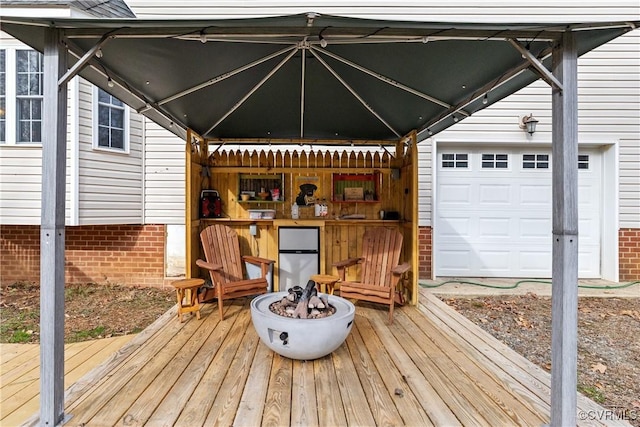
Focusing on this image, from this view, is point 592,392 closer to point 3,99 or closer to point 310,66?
point 310,66

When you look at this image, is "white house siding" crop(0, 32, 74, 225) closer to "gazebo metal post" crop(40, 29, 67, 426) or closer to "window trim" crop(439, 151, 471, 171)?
"gazebo metal post" crop(40, 29, 67, 426)

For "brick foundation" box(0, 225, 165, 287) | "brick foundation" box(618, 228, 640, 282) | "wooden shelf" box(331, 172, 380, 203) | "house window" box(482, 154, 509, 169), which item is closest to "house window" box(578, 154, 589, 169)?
"brick foundation" box(618, 228, 640, 282)

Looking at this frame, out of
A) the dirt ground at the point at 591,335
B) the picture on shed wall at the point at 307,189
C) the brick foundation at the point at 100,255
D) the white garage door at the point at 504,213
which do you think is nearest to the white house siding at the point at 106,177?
the brick foundation at the point at 100,255

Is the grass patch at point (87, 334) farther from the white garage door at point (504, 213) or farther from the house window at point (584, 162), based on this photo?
the house window at point (584, 162)

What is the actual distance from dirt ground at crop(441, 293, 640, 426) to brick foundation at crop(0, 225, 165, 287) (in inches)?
203

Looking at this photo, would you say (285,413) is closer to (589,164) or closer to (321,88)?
(321,88)

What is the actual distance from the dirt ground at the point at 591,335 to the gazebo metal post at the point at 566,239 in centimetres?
133

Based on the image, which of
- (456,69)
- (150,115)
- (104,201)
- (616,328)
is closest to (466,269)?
(616,328)

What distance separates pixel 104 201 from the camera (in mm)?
5184

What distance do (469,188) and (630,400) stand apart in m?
3.72

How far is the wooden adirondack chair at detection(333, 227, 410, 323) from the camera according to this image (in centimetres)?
356

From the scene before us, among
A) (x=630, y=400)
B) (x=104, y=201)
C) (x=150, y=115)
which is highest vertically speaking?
(x=150, y=115)

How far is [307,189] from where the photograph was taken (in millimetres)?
4684

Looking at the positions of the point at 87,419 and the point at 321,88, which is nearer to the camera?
the point at 87,419
